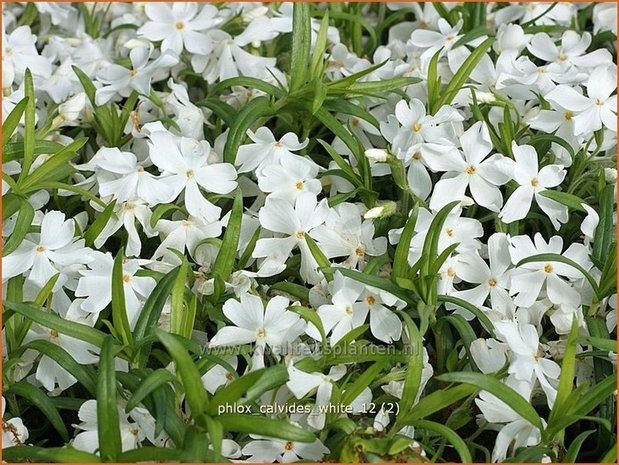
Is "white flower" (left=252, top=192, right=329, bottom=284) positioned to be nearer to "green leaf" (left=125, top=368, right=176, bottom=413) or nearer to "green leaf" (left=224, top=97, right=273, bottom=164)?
"green leaf" (left=224, top=97, right=273, bottom=164)

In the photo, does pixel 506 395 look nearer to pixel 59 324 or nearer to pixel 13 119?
pixel 59 324

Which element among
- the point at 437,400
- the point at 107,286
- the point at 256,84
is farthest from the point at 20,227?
the point at 437,400

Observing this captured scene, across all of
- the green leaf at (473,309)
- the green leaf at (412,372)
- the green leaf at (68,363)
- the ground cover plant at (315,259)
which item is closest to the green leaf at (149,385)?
the ground cover plant at (315,259)

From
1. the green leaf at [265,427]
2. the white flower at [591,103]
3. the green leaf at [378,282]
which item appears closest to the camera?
the green leaf at [265,427]

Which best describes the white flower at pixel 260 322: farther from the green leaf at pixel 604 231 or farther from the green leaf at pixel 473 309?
the green leaf at pixel 604 231

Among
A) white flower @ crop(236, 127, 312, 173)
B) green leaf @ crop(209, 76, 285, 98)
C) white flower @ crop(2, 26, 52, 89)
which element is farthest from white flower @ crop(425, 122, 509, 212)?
white flower @ crop(2, 26, 52, 89)

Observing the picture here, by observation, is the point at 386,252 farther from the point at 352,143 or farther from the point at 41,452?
the point at 41,452

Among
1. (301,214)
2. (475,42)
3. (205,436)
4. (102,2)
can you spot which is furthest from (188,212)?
(102,2)
